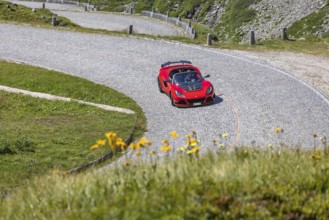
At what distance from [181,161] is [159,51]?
28.5 metres

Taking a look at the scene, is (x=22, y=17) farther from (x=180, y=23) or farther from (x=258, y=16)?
(x=258, y=16)

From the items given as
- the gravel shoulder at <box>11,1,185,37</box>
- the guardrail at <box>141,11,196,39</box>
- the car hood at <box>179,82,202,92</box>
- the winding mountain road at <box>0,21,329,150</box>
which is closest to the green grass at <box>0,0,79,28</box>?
the winding mountain road at <box>0,21,329,150</box>

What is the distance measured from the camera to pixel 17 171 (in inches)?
658

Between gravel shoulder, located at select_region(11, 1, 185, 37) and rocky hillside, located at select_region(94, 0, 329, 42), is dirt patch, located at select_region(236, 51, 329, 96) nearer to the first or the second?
gravel shoulder, located at select_region(11, 1, 185, 37)

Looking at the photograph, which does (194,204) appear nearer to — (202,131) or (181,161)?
(181,161)

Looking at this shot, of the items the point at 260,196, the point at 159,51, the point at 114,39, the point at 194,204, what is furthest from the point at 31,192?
the point at 114,39

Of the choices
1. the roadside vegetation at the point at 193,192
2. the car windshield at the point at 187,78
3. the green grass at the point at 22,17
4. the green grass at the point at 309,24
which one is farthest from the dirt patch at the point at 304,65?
the green grass at the point at 309,24

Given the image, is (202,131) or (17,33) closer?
(202,131)

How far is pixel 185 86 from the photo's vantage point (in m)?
25.7

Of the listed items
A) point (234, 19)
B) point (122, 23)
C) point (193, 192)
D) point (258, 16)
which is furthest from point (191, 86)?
point (234, 19)

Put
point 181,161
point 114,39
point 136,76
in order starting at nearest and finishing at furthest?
point 181,161 < point 136,76 < point 114,39

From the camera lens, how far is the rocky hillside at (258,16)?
2511 inches

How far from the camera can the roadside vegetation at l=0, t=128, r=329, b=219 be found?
742 centimetres

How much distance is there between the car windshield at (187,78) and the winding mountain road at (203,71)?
4.04 ft
